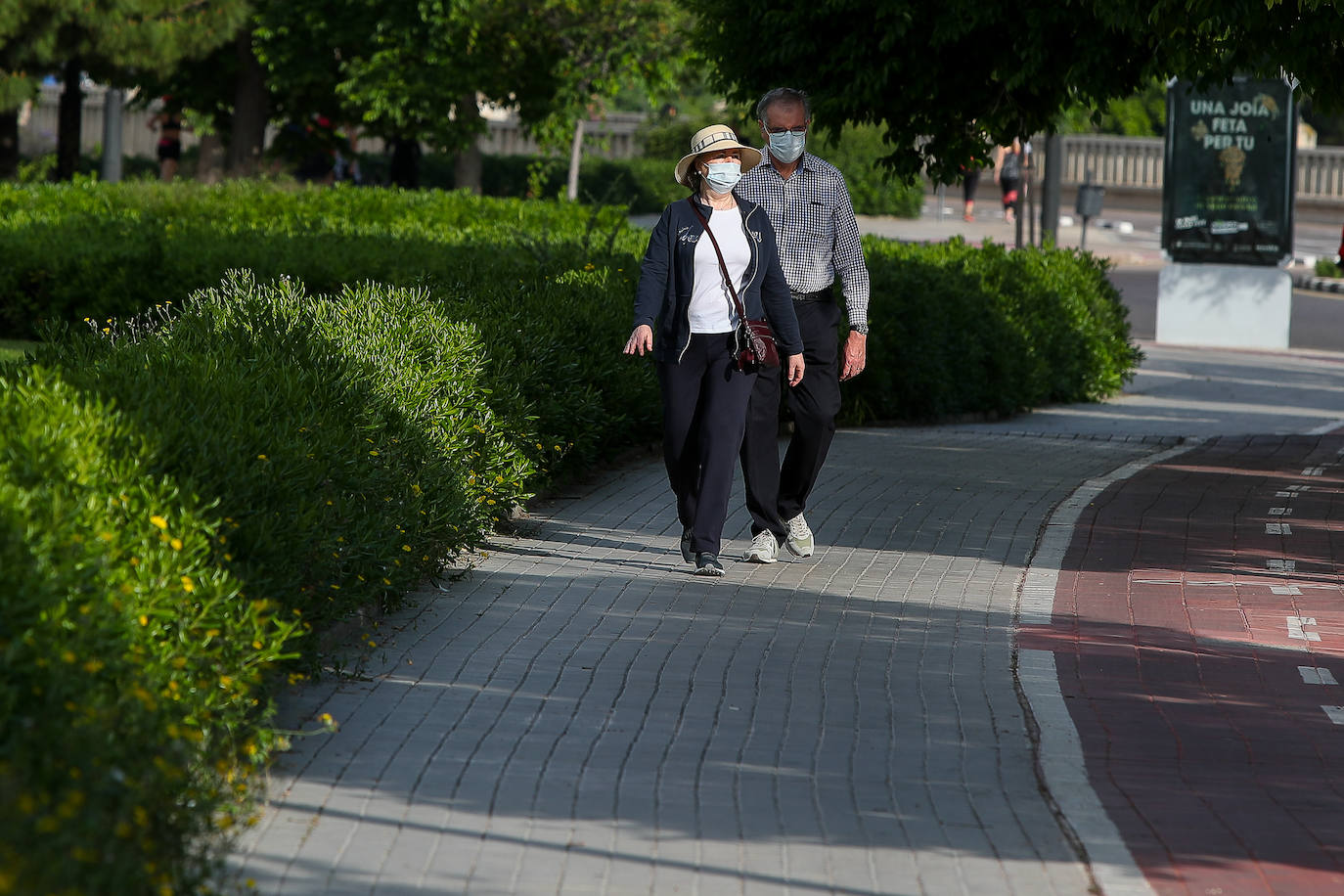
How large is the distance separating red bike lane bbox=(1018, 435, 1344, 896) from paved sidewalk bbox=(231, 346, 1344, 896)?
0.07 ft

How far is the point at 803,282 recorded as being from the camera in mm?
8055

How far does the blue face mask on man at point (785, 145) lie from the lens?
311 inches

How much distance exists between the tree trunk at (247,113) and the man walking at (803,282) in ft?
71.1

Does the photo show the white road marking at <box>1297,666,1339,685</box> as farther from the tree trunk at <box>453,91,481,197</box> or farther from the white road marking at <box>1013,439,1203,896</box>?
the tree trunk at <box>453,91,481,197</box>

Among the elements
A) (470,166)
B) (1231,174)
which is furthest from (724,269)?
(470,166)

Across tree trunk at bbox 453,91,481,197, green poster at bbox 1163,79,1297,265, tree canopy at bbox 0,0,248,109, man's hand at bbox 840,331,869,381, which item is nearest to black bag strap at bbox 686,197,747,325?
man's hand at bbox 840,331,869,381

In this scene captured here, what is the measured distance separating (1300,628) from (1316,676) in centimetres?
75

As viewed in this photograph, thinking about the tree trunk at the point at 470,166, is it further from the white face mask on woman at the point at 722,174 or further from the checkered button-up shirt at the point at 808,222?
the white face mask on woman at the point at 722,174

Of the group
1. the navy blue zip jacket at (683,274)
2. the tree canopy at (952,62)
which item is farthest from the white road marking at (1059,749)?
the tree canopy at (952,62)

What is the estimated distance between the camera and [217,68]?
29.5 meters

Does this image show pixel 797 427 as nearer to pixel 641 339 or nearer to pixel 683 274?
pixel 683 274

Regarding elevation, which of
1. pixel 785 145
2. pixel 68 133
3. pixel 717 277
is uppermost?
pixel 68 133

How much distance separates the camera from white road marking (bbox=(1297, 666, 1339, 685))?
21.1ft

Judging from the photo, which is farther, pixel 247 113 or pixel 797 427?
pixel 247 113
